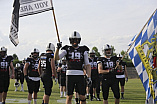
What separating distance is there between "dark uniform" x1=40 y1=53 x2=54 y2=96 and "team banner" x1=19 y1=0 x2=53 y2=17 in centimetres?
142

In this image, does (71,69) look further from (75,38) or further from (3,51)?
(3,51)

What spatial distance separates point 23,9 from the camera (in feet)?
27.0

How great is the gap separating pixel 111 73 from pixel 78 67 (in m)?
1.72

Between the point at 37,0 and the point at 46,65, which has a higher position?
the point at 37,0

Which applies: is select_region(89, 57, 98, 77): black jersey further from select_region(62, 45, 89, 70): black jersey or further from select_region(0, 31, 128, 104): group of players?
select_region(62, 45, 89, 70): black jersey

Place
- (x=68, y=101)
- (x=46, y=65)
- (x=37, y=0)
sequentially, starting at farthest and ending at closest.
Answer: (x=46, y=65)
(x=37, y=0)
(x=68, y=101)

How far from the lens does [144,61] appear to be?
7.33m

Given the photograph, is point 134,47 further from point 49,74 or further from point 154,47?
point 49,74

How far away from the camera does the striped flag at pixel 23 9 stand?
8.06 m

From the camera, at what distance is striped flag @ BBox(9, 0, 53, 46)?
26.5ft

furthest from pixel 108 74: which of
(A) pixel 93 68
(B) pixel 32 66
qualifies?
(A) pixel 93 68

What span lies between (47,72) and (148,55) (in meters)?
3.07

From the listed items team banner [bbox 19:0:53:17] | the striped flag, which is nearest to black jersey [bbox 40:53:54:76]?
the striped flag

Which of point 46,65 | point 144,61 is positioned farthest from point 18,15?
point 144,61
